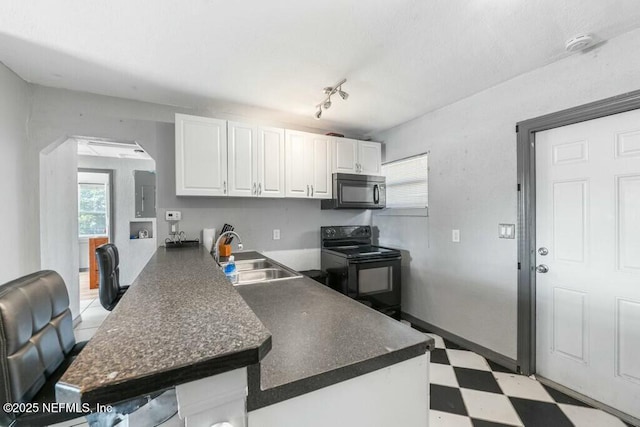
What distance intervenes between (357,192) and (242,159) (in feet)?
4.48

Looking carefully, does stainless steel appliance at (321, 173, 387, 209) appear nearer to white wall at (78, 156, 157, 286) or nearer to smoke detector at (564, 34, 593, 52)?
smoke detector at (564, 34, 593, 52)

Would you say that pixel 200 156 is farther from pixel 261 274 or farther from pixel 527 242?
pixel 527 242

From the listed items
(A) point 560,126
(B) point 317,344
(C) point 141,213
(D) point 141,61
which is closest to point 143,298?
(B) point 317,344

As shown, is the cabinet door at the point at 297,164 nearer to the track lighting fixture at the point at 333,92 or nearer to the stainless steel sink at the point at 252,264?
the track lighting fixture at the point at 333,92

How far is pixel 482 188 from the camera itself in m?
2.40

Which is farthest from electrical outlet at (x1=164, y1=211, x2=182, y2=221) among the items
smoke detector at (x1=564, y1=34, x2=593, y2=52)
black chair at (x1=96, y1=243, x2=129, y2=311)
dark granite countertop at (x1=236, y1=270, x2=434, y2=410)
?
smoke detector at (x1=564, y1=34, x2=593, y2=52)

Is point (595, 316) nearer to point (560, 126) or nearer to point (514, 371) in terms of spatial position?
point (514, 371)

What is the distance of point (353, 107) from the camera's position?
2768 millimetres

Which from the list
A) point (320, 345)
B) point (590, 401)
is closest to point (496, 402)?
point (590, 401)

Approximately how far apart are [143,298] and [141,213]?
4710 mm

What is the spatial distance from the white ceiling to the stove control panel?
1.62 m

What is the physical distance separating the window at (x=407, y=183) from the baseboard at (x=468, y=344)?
1.28 meters

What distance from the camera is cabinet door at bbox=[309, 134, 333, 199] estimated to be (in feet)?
10.1

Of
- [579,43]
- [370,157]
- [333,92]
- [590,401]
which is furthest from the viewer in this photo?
[370,157]
